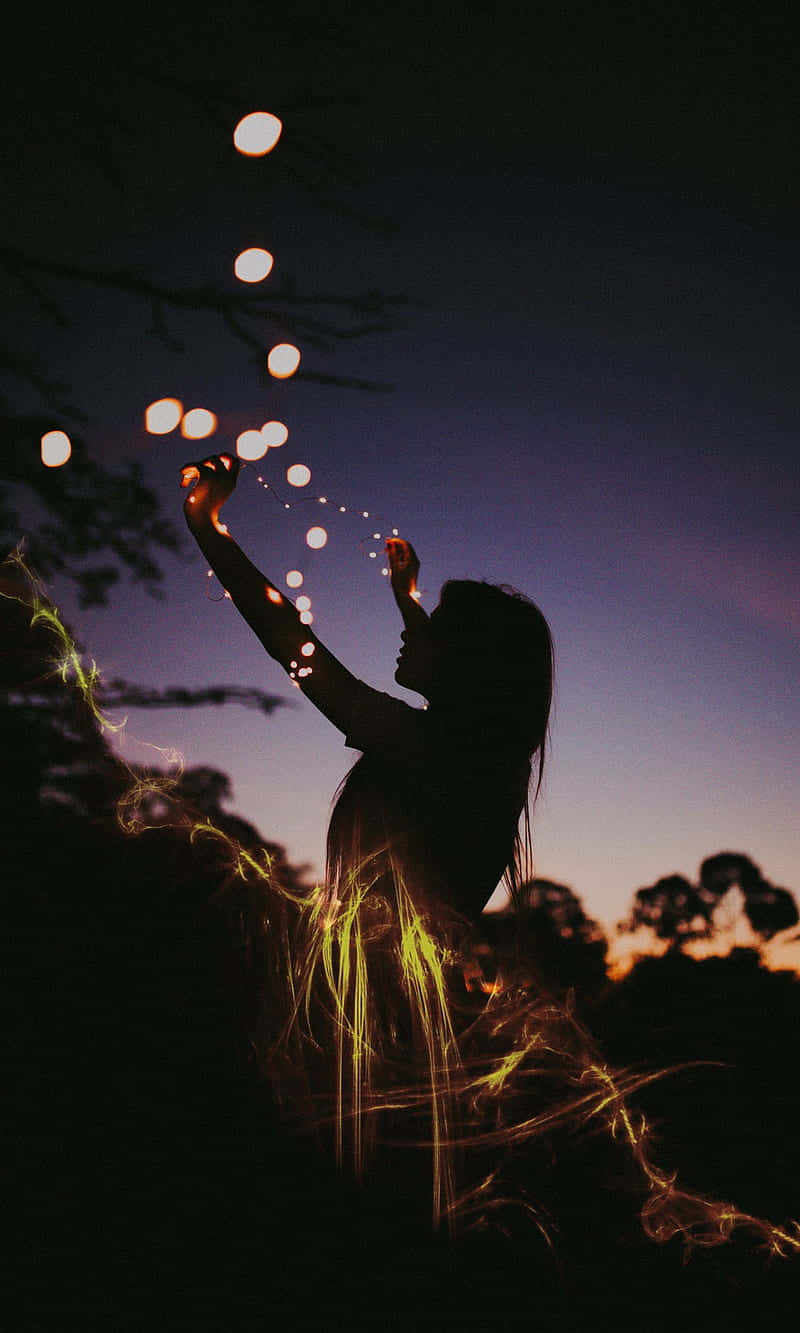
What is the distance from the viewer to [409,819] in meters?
1.70

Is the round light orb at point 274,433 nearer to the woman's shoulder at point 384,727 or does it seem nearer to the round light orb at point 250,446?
the round light orb at point 250,446

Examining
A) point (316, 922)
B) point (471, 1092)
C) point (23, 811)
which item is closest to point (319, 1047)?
Result: point (316, 922)

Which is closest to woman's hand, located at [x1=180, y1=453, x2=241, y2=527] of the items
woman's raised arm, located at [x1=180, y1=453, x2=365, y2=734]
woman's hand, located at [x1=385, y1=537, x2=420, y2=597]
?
woman's raised arm, located at [x1=180, y1=453, x2=365, y2=734]

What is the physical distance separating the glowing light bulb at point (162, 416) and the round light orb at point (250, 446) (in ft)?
0.86

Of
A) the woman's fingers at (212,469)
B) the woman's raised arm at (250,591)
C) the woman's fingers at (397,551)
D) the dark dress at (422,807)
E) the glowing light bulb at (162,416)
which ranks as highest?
the woman's fingers at (397,551)

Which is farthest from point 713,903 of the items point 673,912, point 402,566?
point 402,566

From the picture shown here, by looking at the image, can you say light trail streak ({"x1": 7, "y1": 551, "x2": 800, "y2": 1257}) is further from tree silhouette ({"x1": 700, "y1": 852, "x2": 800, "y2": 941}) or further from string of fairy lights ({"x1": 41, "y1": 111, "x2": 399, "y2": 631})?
tree silhouette ({"x1": 700, "y1": 852, "x2": 800, "y2": 941})

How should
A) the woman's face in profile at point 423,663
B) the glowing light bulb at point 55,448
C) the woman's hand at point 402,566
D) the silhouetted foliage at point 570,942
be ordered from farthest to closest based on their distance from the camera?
the silhouetted foliage at point 570,942
the woman's hand at point 402,566
the woman's face in profile at point 423,663
the glowing light bulb at point 55,448

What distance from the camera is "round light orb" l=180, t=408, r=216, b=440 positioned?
66.1 inches

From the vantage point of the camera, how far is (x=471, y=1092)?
1547mm

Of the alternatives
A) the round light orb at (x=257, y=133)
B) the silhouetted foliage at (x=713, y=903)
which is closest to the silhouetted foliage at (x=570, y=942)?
the silhouetted foliage at (x=713, y=903)

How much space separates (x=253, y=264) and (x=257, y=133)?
0.84 ft

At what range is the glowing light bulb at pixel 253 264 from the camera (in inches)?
68.9

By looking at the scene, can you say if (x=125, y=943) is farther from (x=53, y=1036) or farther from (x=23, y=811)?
(x=23, y=811)
